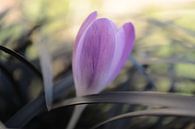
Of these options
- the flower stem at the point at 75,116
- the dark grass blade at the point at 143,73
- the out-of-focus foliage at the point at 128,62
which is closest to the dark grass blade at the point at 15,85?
the out-of-focus foliage at the point at 128,62

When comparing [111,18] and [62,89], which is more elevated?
[111,18]

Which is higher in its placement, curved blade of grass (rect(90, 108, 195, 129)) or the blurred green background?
the blurred green background

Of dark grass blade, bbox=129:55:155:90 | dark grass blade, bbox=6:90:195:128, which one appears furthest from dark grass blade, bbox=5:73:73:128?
dark grass blade, bbox=129:55:155:90

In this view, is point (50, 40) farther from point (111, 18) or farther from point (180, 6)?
point (180, 6)

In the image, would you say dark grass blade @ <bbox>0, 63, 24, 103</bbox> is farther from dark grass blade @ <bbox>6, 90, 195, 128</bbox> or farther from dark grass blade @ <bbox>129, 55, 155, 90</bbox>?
dark grass blade @ <bbox>129, 55, 155, 90</bbox>

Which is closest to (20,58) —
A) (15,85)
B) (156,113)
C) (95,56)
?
(15,85)

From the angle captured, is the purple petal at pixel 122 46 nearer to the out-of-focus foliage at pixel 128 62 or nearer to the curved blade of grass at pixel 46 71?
the out-of-focus foliage at pixel 128 62

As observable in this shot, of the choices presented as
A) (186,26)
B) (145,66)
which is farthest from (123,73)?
(186,26)
